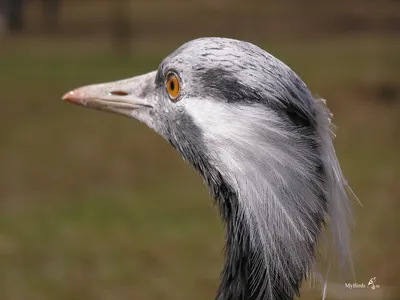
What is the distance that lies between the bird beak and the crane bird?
17.8 inches

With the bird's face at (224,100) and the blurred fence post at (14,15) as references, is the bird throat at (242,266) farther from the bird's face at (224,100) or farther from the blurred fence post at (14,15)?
the blurred fence post at (14,15)

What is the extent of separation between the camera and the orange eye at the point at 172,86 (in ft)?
→ 7.90

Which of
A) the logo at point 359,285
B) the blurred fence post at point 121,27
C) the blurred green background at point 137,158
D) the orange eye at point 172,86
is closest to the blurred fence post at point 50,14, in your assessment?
the blurred green background at point 137,158

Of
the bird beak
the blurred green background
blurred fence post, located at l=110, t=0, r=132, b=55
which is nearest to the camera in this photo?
the bird beak

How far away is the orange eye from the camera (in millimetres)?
2409

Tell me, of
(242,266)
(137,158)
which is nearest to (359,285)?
(242,266)

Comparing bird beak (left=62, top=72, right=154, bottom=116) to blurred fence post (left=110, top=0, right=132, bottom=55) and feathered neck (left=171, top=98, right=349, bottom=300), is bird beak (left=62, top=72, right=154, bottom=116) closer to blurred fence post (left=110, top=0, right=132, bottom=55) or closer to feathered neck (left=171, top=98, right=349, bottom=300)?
feathered neck (left=171, top=98, right=349, bottom=300)

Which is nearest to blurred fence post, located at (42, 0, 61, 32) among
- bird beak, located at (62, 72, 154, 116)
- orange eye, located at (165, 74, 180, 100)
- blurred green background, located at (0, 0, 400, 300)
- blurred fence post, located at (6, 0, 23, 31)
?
blurred green background, located at (0, 0, 400, 300)

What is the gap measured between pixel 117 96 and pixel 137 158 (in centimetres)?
629

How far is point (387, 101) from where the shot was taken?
37.1ft

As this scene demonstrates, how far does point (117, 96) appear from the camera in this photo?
2.70 metres

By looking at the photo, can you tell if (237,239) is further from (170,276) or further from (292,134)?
(170,276)

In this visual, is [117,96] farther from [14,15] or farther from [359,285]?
[14,15]

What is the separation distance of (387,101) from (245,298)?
9540mm
